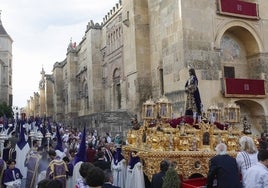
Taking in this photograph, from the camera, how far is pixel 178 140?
303 inches

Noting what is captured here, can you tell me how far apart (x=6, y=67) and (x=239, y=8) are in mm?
38912

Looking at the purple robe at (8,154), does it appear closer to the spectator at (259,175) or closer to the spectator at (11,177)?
the spectator at (11,177)

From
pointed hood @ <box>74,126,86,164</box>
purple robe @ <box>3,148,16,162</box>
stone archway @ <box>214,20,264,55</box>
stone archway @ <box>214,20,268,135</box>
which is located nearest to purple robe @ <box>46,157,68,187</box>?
pointed hood @ <box>74,126,86,164</box>

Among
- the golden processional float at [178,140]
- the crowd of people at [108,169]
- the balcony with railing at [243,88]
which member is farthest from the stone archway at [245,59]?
the crowd of people at [108,169]

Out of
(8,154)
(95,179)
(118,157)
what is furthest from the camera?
(8,154)

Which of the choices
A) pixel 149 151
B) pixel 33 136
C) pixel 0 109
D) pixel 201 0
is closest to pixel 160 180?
pixel 149 151

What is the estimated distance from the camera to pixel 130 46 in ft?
74.6

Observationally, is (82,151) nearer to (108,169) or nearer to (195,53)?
(108,169)

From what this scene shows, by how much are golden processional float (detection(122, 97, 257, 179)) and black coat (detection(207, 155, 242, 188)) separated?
7.98 feet

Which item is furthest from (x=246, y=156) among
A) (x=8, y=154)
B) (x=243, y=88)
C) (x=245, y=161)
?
(x=243, y=88)

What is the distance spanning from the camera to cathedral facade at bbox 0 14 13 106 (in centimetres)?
4722

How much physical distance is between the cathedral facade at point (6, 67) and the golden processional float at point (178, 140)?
42.0 metres

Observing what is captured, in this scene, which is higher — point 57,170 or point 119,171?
point 57,170

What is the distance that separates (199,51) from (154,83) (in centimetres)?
485
